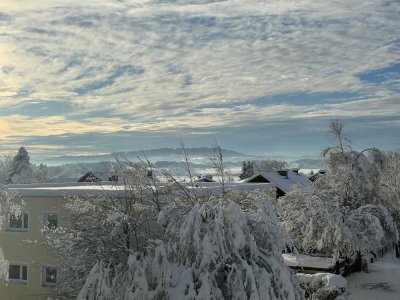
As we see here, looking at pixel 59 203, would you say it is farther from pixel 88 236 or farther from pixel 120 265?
pixel 120 265

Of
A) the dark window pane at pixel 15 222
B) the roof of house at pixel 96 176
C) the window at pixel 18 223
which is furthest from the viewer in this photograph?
the dark window pane at pixel 15 222

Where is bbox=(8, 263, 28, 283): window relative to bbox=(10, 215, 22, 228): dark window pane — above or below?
below

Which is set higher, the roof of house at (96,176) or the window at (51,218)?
the roof of house at (96,176)

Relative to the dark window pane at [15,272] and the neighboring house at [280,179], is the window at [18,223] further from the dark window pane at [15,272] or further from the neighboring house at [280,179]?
the neighboring house at [280,179]

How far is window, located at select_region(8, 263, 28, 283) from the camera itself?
1948 cm

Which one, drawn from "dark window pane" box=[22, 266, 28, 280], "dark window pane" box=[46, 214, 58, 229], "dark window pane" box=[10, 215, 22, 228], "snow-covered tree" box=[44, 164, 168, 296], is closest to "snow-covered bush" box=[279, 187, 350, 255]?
"snow-covered tree" box=[44, 164, 168, 296]

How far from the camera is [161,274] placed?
10430 millimetres

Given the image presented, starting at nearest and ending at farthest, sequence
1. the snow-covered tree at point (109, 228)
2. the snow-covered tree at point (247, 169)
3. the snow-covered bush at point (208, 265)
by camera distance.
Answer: the snow-covered bush at point (208, 265)
the snow-covered tree at point (109, 228)
the snow-covered tree at point (247, 169)

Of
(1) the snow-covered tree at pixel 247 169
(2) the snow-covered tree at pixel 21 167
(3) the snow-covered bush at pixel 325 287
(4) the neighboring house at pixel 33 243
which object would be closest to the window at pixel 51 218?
(4) the neighboring house at pixel 33 243

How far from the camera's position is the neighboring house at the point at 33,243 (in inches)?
731

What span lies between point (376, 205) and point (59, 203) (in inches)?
658

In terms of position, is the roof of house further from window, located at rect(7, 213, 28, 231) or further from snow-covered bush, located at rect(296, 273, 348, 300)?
snow-covered bush, located at rect(296, 273, 348, 300)

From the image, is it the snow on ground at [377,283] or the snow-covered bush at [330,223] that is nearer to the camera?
the snow-covered bush at [330,223]

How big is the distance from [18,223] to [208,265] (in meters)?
12.4
